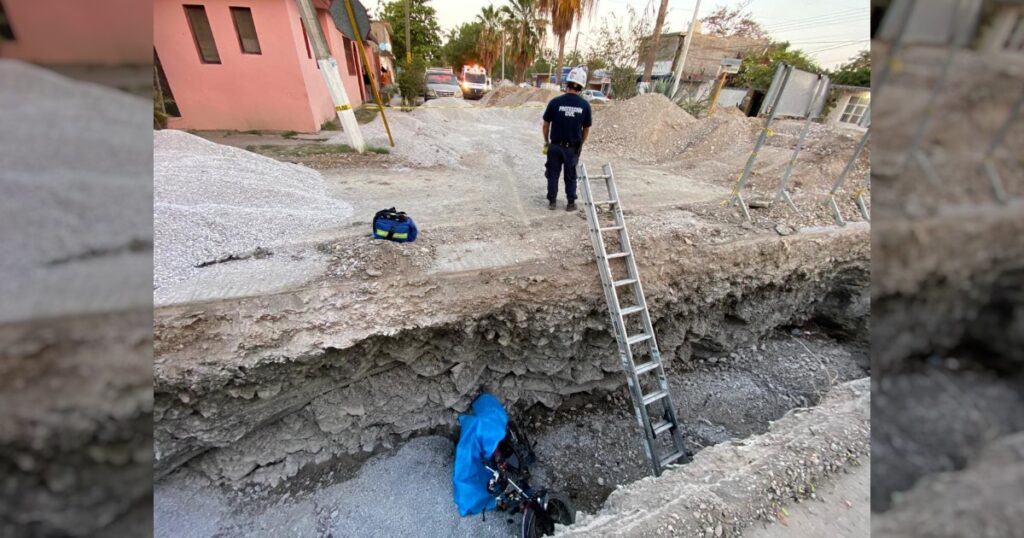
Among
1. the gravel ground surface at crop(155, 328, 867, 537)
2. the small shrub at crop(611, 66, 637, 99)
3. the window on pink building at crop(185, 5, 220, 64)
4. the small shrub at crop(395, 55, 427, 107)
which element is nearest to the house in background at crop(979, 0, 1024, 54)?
the gravel ground surface at crop(155, 328, 867, 537)

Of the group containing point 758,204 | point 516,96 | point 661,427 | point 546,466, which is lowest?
point 546,466

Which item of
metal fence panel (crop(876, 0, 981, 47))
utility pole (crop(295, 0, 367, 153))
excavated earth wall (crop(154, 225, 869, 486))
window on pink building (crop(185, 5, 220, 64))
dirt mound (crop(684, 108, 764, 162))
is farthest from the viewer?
dirt mound (crop(684, 108, 764, 162))

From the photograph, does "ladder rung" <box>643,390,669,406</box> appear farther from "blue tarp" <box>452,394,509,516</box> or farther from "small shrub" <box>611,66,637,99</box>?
"small shrub" <box>611,66,637,99</box>

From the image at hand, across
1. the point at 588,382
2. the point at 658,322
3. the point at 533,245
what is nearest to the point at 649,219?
the point at 658,322

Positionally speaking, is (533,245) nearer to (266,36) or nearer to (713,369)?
(713,369)

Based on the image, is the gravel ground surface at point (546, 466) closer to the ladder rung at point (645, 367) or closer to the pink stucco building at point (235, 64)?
the ladder rung at point (645, 367)

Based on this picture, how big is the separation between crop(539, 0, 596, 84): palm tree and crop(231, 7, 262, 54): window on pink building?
16.1 metres

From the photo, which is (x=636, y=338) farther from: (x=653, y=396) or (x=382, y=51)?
(x=382, y=51)

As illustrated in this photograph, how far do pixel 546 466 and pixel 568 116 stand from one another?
4.68 metres

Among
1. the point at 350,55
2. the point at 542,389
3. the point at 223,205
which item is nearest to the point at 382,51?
the point at 350,55

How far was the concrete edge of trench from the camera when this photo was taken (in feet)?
8.13

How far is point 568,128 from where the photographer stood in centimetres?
477

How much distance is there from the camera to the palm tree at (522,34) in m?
30.0

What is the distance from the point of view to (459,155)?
27.6 feet
